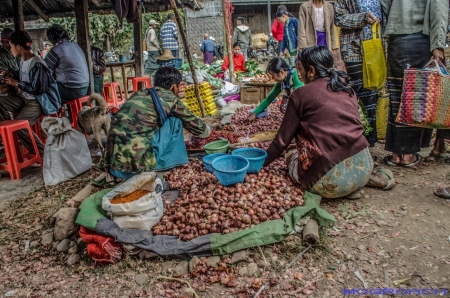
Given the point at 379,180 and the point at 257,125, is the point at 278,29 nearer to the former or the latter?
the point at 257,125

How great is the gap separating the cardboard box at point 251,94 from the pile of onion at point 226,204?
4.11m

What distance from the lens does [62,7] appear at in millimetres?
7848

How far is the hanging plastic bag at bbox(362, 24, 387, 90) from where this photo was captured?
3660mm

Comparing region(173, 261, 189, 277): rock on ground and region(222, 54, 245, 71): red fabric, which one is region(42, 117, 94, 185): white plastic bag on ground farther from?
region(222, 54, 245, 71): red fabric

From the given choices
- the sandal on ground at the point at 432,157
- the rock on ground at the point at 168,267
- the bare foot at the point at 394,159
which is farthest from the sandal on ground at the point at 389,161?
the rock on ground at the point at 168,267

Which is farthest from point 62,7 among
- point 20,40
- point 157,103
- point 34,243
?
point 34,243

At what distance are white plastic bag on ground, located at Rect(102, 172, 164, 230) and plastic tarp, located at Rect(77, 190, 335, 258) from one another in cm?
6

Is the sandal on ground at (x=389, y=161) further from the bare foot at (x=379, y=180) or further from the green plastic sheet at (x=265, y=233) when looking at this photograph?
the green plastic sheet at (x=265, y=233)

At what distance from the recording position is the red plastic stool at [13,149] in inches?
157

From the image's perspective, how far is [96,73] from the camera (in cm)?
603

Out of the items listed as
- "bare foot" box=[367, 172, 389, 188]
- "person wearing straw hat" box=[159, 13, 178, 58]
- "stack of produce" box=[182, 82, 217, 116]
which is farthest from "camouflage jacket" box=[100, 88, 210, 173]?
"person wearing straw hat" box=[159, 13, 178, 58]

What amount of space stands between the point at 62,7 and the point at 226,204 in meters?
7.21

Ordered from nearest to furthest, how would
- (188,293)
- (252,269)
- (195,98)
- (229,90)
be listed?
(188,293)
(252,269)
(195,98)
(229,90)

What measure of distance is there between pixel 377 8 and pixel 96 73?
444 centimetres
